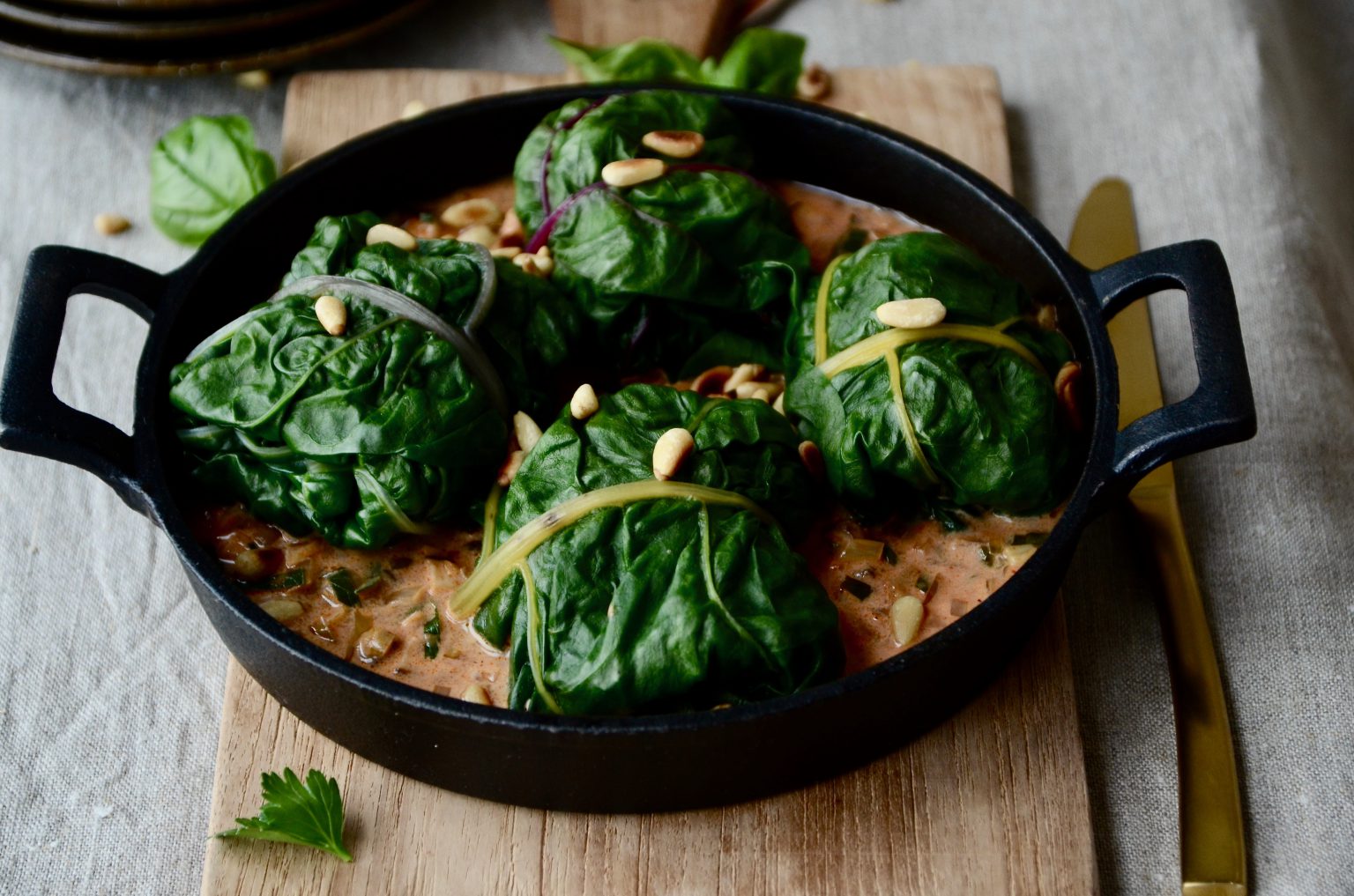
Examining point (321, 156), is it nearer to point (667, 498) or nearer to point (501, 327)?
point (501, 327)

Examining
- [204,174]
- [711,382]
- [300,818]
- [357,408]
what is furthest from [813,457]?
[204,174]

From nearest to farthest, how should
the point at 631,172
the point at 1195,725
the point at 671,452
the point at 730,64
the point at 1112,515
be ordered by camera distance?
the point at 671,452
the point at 1195,725
the point at 631,172
the point at 1112,515
the point at 730,64

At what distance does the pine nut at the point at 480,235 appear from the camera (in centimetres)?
371

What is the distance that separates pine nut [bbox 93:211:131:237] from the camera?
14.0 feet

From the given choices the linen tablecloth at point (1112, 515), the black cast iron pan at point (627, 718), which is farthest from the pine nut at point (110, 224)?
the black cast iron pan at point (627, 718)

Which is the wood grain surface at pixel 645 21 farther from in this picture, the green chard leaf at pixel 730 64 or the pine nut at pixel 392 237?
the pine nut at pixel 392 237

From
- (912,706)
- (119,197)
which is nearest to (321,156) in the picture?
(119,197)

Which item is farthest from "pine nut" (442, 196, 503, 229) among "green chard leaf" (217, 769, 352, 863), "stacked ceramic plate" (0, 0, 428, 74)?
"green chard leaf" (217, 769, 352, 863)

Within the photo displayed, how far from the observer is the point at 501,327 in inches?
126

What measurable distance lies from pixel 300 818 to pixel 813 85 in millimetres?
2898

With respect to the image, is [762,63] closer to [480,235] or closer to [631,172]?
[631,172]

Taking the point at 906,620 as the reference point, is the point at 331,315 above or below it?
above

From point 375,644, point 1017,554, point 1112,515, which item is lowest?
point 375,644

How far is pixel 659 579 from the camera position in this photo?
2.78 metres
